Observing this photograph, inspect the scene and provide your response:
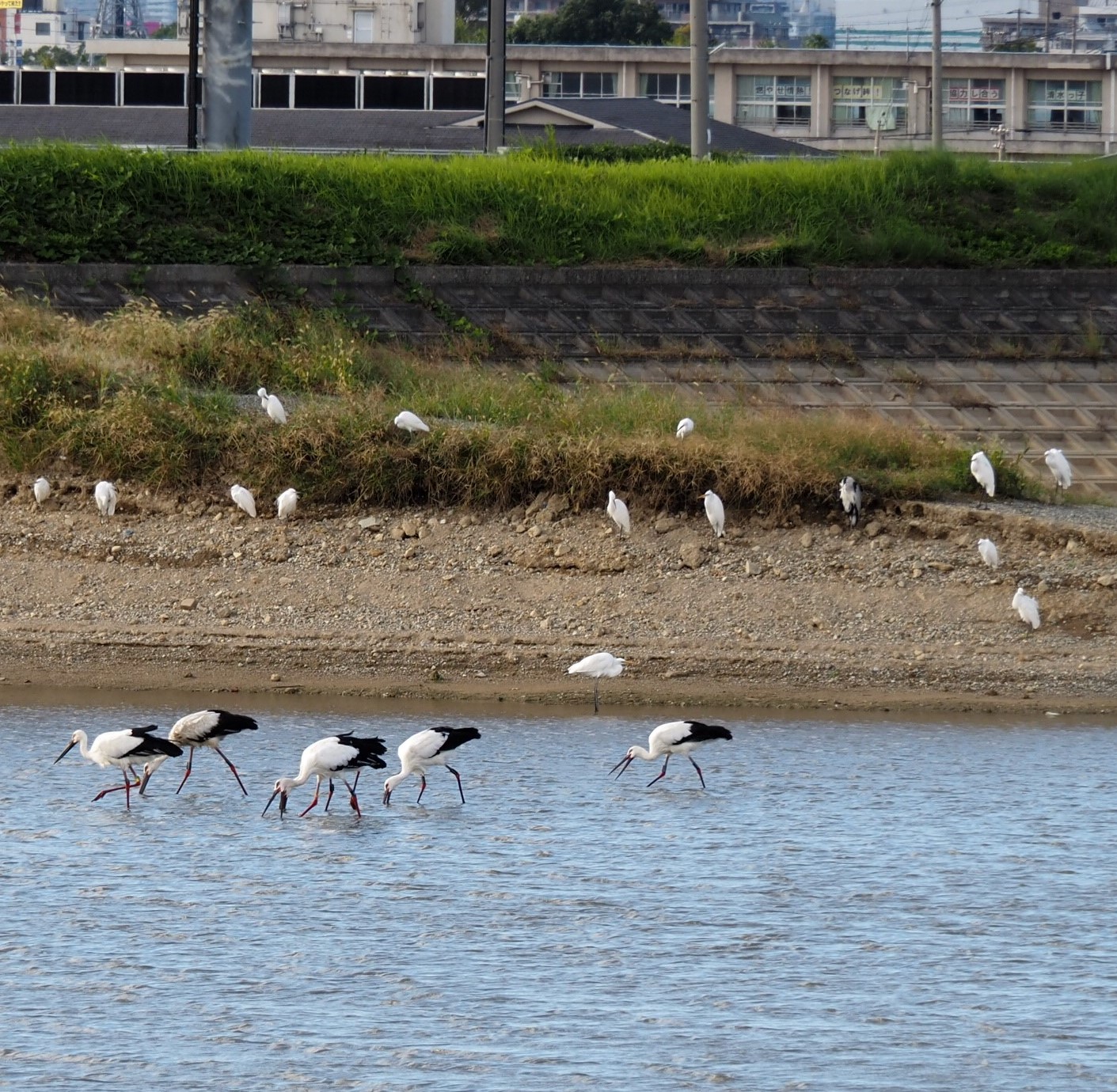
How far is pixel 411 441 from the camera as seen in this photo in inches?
732

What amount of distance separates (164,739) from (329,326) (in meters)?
10.4

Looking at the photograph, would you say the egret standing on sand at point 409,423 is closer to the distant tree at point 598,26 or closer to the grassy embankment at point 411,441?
the grassy embankment at point 411,441

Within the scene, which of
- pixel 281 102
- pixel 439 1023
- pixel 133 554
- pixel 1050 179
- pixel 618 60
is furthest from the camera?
pixel 618 60

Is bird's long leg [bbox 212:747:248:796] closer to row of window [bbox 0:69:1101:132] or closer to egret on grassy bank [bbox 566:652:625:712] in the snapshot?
egret on grassy bank [bbox 566:652:625:712]

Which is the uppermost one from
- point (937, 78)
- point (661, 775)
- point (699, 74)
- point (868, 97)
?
point (868, 97)

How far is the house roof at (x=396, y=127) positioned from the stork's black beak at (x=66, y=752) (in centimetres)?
2447

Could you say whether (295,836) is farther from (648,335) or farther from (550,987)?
(648,335)

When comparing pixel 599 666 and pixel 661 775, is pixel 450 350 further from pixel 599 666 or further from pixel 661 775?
pixel 661 775

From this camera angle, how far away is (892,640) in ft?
53.6

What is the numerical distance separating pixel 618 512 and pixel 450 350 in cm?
568

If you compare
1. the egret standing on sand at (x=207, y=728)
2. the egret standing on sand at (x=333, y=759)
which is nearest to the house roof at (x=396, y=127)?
the egret standing on sand at (x=207, y=728)

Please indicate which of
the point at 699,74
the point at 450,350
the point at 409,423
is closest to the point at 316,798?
the point at 409,423

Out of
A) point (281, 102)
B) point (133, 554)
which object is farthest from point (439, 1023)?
point (281, 102)

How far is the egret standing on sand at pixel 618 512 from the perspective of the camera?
17.4 meters
